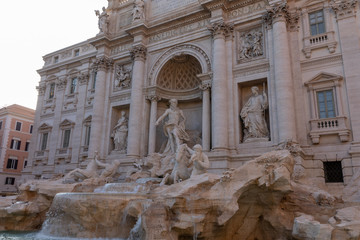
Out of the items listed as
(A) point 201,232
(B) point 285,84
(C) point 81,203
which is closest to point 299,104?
(B) point 285,84

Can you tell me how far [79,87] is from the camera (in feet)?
82.3

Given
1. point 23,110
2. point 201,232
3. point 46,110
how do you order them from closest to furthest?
point 201,232, point 46,110, point 23,110

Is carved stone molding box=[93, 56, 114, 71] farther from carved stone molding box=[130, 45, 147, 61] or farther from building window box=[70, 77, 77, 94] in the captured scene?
building window box=[70, 77, 77, 94]

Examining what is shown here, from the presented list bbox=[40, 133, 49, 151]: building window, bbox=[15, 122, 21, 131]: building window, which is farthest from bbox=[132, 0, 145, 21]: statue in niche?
bbox=[15, 122, 21, 131]: building window

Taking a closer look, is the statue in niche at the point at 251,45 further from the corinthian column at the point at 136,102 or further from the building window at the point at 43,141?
the building window at the point at 43,141

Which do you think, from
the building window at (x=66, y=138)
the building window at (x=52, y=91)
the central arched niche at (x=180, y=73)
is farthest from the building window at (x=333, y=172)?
the building window at (x=52, y=91)

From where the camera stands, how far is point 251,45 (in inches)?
695

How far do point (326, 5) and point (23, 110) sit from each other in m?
37.5

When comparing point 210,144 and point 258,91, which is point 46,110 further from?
point 258,91

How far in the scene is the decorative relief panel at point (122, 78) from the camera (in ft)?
72.0

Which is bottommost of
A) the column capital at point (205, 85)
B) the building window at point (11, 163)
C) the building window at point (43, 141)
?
the building window at point (11, 163)

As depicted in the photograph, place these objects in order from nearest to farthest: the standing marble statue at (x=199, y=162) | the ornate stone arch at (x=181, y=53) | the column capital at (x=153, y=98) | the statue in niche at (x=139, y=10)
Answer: the standing marble statue at (x=199, y=162) → the ornate stone arch at (x=181, y=53) → the column capital at (x=153, y=98) → the statue in niche at (x=139, y=10)

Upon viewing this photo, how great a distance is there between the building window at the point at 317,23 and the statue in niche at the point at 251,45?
2.72 meters

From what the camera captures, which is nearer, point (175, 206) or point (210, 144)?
point (175, 206)
